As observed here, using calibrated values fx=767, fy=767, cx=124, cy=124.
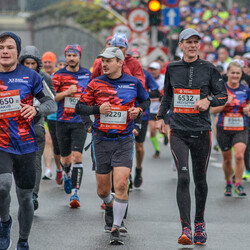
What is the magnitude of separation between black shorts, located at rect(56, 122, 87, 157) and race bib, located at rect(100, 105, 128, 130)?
243cm

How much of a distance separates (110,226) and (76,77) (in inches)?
116

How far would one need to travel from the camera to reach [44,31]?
44.4m

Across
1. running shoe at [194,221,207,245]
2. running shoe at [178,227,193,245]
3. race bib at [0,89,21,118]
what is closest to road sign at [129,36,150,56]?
running shoe at [194,221,207,245]

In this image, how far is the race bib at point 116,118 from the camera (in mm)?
7887

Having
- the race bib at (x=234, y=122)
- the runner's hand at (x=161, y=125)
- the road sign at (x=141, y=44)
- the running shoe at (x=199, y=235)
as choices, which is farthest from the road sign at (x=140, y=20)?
the running shoe at (x=199, y=235)

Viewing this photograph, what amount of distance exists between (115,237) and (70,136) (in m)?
3.16

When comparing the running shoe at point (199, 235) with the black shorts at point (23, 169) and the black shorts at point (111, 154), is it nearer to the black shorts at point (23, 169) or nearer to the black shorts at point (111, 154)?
the black shorts at point (111, 154)

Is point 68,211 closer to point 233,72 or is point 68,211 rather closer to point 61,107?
point 61,107

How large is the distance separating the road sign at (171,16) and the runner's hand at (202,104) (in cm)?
1486

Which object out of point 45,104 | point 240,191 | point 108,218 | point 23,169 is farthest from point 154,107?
point 23,169

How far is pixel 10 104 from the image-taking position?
6.75 metres

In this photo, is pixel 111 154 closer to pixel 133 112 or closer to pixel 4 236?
pixel 133 112

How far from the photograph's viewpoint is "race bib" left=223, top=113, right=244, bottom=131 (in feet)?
36.8

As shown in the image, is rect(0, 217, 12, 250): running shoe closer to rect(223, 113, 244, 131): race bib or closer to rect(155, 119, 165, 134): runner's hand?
rect(155, 119, 165, 134): runner's hand
